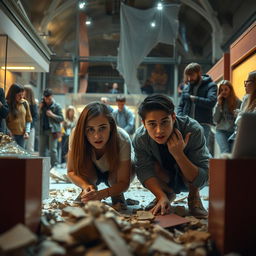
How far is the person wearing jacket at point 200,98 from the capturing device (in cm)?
400

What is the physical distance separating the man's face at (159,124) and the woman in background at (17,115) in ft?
9.39

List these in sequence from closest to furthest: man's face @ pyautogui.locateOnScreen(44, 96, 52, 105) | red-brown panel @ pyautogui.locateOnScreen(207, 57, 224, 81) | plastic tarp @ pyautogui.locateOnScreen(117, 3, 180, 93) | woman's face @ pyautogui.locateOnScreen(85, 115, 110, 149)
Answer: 1. woman's face @ pyautogui.locateOnScreen(85, 115, 110, 149)
2. man's face @ pyautogui.locateOnScreen(44, 96, 52, 105)
3. red-brown panel @ pyautogui.locateOnScreen(207, 57, 224, 81)
4. plastic tarp @ pyautogui.locateOnScreen(117, 3, 180, 93)

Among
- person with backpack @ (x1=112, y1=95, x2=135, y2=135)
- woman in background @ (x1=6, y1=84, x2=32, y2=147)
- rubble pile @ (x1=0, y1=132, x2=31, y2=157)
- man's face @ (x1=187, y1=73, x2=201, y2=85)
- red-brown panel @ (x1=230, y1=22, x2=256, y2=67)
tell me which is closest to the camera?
rubble pile @ (x1=0, y1=132, x2=31, y2=157)

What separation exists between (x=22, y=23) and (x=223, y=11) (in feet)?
24.0

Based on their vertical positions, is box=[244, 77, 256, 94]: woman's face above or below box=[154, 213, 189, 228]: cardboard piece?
above

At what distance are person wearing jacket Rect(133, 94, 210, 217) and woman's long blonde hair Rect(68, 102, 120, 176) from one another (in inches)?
7.2

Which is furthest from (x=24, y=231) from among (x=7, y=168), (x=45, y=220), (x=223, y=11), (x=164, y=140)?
(x=223, y=11)

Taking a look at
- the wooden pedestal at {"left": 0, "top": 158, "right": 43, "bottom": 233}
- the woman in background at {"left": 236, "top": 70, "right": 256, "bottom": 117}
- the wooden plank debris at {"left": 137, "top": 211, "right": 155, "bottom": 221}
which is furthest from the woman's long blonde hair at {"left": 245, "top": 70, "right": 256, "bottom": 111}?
the wooden pedestal at {"left": 0, "top": 158, "right": 43, "bottom": 233}

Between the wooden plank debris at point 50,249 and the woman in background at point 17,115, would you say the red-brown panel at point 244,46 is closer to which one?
the woman in background at point 17,115

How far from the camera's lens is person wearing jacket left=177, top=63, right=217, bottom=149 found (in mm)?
4004

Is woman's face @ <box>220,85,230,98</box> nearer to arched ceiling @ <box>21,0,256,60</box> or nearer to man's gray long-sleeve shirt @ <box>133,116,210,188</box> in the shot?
man's gray long-sleeve shirt @ <box>133,116,210,188</box>

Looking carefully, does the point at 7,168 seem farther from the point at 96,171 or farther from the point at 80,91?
the point at 80,91

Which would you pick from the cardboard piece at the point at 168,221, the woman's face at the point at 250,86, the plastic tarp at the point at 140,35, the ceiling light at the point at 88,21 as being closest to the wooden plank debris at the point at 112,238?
the cardboard piece at the point at 168,221

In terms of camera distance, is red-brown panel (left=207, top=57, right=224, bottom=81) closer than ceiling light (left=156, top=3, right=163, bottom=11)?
Yes
